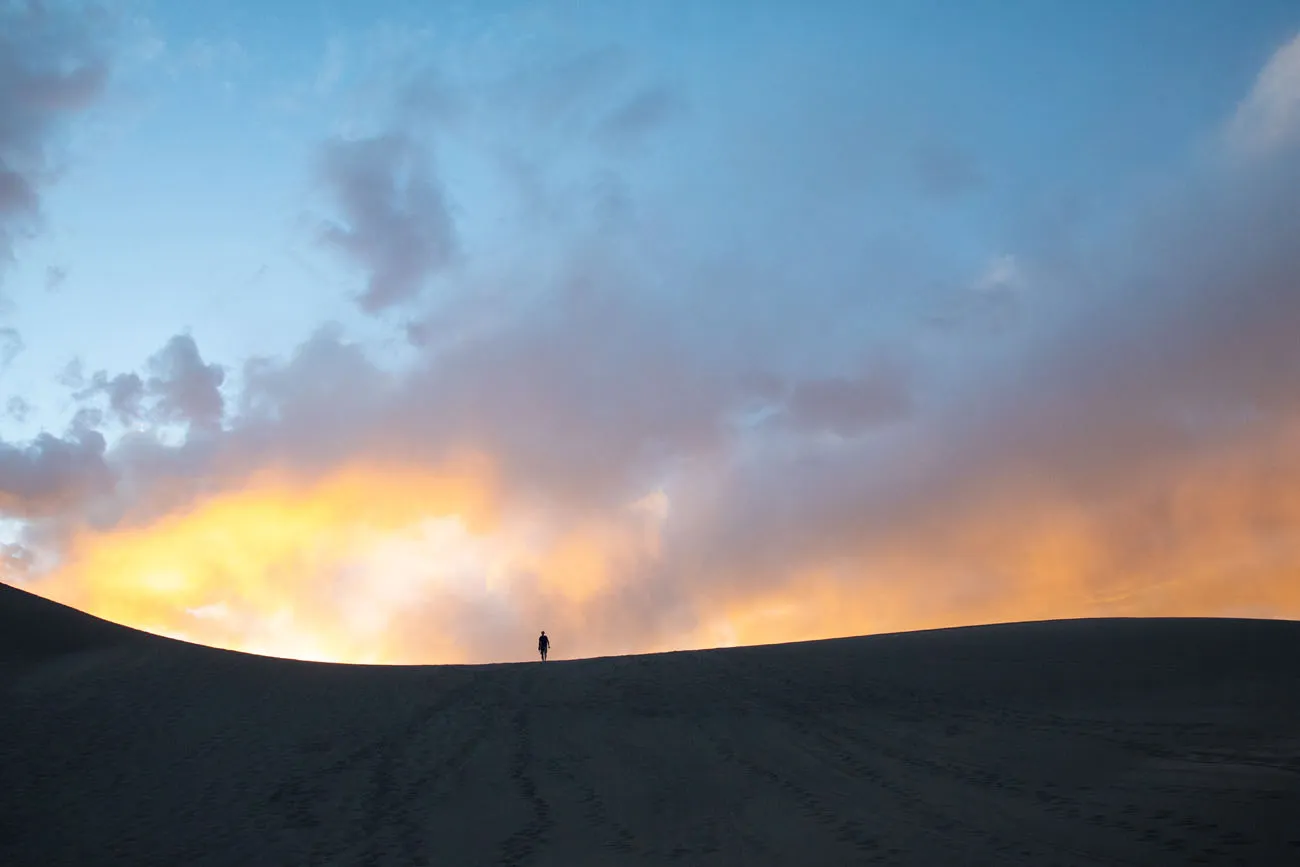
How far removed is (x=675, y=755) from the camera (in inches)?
440

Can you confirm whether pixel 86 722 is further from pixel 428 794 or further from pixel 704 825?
pixel 704 825

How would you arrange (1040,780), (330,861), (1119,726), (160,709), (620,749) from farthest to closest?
(160,709)
(620,749)
(1119,726)
(1040,780)
(330,861)

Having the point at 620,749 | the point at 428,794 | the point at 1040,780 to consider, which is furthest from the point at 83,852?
the point at 1040,780

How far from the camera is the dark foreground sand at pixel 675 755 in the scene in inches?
297

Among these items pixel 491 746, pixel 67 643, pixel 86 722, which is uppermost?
pixel 67 643

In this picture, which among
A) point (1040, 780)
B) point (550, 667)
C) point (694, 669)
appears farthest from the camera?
point (550, 667)

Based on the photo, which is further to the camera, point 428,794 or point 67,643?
point 67,643

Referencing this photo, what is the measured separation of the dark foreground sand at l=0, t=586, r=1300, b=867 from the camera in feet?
24.7

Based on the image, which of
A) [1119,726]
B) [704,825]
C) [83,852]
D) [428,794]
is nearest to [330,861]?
[428,794]

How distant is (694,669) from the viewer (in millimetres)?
17109

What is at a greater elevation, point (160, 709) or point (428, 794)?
point (160, 709)

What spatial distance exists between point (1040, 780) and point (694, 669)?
9078 mm

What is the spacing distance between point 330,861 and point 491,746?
412cm

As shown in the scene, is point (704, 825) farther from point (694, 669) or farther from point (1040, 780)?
point (694, 669)
